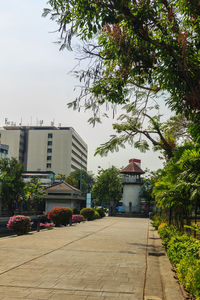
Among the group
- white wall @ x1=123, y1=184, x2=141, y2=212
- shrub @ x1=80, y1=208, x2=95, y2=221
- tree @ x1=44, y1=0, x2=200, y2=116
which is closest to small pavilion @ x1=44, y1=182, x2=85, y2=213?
shrub @ x1=80, y1=208, x2=95, y2=221

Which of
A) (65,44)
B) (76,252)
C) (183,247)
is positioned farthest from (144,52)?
(76,252)

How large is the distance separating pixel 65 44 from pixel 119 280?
6433 mm

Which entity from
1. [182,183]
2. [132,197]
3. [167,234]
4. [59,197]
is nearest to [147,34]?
[182,183]

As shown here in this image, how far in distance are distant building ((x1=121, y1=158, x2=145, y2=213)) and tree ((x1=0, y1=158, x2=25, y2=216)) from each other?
26648 mm

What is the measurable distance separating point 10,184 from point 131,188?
2978 cm

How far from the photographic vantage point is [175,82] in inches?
325

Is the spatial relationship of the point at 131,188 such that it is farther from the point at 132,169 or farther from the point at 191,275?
the point at 191,275

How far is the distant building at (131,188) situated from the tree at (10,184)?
26.6 m

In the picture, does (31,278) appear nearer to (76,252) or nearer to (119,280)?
(119,280)

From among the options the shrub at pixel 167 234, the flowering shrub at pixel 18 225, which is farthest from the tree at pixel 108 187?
the shrub at pixel 167 234

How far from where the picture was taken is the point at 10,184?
138 feet

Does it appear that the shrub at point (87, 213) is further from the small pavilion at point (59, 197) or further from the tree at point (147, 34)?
the tree at point (147, 34)

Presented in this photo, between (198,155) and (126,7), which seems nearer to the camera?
(126,7)

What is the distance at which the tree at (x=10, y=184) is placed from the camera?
42.2 metres
